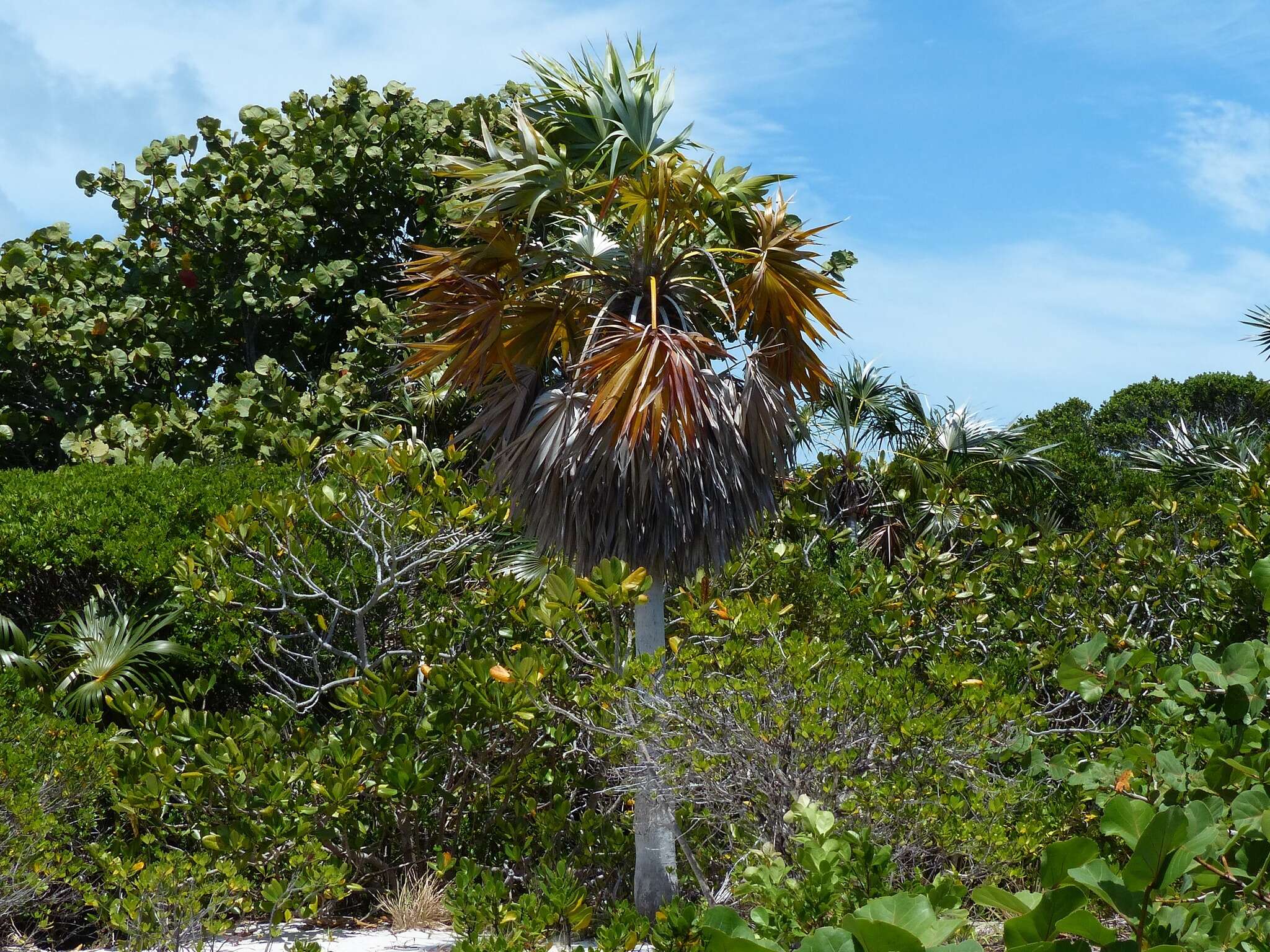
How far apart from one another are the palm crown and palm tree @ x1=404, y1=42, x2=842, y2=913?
0.04 ft

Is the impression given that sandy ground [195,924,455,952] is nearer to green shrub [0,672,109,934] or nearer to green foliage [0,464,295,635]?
green shrub [0,672,109,934]

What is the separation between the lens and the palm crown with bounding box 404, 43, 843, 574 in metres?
6.67

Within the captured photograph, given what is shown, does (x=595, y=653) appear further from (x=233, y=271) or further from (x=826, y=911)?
(x=233, y=271)

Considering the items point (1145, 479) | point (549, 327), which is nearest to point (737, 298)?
point (549, 327)

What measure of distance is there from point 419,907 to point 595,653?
6.78ft

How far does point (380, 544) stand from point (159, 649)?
2.33 metres

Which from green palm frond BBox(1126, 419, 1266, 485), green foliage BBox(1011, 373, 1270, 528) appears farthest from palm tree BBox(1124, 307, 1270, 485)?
green foliage BBox(1011, 373, 1270, 528)

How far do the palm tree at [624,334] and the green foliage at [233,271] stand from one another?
6145 millimetres

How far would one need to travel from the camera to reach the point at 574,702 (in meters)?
6.90

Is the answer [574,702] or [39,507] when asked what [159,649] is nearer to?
[39,507]

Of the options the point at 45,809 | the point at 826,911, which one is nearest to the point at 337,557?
the point at 45,809

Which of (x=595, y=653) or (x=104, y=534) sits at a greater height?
(x=104, y=534)

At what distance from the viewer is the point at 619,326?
6.80 meters

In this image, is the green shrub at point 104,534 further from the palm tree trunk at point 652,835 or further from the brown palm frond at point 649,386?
the brown palm frond at point 649,386
